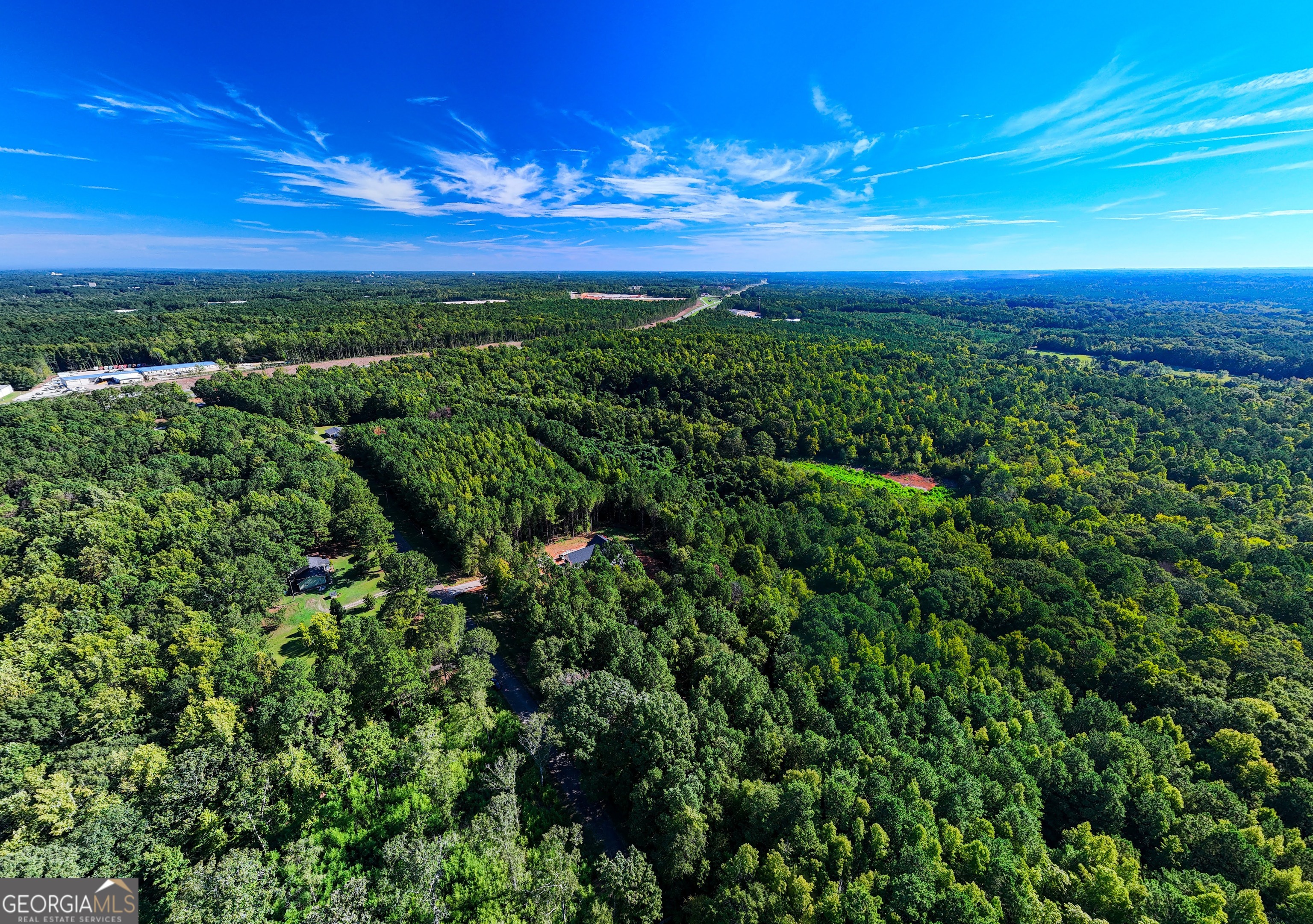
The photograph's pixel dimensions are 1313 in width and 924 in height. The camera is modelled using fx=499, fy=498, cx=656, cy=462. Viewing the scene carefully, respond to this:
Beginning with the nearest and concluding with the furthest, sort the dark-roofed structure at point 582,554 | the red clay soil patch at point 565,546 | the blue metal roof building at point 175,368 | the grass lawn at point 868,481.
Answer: the dark-roofed structure at point 582,554 → the red clay soil patch at point 565,546 → the grass lawn at point 868,481 → the blue metal roof building at point 175,368

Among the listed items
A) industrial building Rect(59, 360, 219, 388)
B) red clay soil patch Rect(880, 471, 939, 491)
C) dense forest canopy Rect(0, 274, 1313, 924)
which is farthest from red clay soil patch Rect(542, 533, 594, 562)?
industrial building Rect(59, 360, 219, 388)

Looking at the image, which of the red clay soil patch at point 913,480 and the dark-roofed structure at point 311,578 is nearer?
the dark-roofed structure at point 311,578

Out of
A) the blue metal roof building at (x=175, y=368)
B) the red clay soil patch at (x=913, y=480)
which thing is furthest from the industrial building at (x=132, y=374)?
the red clay soil patch at (x=913, y=480)

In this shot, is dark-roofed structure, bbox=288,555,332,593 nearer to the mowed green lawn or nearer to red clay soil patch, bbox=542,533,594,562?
the mowed green lawn

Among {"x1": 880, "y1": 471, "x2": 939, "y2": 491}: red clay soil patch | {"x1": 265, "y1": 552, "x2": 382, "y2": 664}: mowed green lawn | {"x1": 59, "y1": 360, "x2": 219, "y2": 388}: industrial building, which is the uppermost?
{"x1": 59, "y1": 360, "x2": 219, "y2": 388}: industrial building

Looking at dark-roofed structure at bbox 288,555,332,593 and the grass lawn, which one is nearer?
dark-roofed structure at bbox 288,555,332,593

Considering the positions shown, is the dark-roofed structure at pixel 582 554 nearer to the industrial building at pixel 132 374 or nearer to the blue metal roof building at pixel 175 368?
the industrial building at pixel 132 374

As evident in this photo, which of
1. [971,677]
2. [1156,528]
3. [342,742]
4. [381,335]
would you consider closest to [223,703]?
[342,742]
